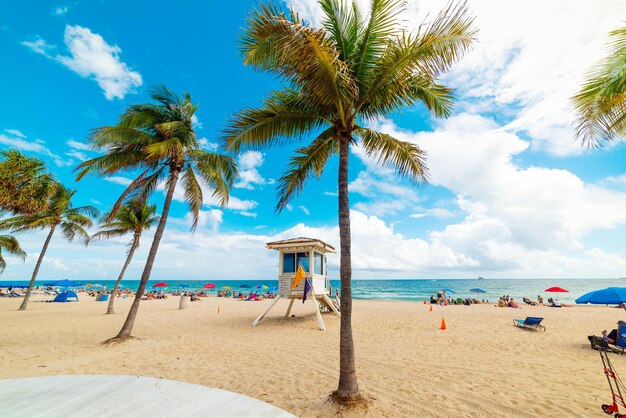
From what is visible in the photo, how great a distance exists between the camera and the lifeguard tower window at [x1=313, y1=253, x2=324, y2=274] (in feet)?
51.2

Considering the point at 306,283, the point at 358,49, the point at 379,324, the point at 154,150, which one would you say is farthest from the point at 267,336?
the point at 358,49

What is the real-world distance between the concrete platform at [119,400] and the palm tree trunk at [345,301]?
292 centimetres

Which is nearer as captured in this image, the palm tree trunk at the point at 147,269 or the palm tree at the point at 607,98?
the palm tree at the point at 607,98

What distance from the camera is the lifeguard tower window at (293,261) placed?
15.3 m

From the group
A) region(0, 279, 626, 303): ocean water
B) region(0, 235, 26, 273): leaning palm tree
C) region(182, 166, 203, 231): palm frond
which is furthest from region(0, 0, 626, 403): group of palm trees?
region(0, 279, 626, 303): ocean water

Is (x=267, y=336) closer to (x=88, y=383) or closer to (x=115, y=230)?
(x=88, y=383)

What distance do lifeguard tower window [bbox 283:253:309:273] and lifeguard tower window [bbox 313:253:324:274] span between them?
55cm

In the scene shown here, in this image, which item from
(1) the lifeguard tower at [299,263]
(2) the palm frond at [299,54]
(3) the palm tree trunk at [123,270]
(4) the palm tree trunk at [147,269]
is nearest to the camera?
(2) the palm frond at [299,54]

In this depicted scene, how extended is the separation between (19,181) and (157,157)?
437cm

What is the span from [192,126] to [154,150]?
9.62 ft

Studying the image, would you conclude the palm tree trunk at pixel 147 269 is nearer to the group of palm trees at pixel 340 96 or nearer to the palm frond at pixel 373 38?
the group of palm trees at pixel 340 96

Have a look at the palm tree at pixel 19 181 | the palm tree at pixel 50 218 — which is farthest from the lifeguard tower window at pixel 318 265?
the palm tree at pixel 50 218

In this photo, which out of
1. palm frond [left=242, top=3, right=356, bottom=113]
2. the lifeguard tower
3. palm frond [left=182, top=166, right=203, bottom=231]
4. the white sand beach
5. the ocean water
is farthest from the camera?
the ocean water

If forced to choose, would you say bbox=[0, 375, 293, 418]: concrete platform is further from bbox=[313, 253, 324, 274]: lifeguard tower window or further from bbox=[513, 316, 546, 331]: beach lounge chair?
bbox=[513, 316, 546, 331]: beach lounge chair
